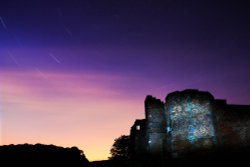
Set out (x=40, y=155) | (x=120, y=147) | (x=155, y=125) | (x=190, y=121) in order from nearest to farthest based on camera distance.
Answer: (x=40, y=155) → (x=190, y=121) → (x=155, y=125) → (x=120, y=147)

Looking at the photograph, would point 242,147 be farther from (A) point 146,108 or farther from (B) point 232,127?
(A) point 146,108

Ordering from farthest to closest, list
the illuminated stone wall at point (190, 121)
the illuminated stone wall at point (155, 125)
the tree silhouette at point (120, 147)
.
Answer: the tree silhouette at point (120, 147), the illuminated stone wall at point (155, 125), the illuminated stone wall at point (190, 121)

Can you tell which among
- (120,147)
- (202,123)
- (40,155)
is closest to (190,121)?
(202,123)

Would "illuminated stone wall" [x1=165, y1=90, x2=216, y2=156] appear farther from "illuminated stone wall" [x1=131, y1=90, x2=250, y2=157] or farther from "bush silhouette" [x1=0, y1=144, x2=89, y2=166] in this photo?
"bush silhouette" [x1=0, y1=144, x2=89, y2=166]

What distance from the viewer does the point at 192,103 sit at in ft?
96.8

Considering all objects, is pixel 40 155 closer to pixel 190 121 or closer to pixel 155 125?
pixel 190 121

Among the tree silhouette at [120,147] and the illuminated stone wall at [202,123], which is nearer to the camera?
the illuminated stone wall at [202,123]

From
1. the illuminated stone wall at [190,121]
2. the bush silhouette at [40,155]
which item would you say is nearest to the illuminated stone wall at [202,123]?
the illuminated stone wall at [190,121]

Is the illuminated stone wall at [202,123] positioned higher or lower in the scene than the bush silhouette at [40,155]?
higher

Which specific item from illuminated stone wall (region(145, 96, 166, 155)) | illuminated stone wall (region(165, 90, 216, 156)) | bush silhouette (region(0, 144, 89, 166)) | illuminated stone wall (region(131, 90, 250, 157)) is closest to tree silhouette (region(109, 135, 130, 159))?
illuminated stone wall (region(145, 96, 166, 155))

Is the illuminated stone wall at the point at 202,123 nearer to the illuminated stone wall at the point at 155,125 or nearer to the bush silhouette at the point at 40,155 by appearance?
the illuminated stone wall at the point at 155,125

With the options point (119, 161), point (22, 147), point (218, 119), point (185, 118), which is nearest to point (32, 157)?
point (22, 147)

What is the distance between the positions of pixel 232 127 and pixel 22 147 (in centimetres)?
2063

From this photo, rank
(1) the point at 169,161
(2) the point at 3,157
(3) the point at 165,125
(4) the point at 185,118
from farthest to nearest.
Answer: (3) the point at 165,125, (4) the point at 185,118, (1) the point at 169,161, (2) the point at 3,157
